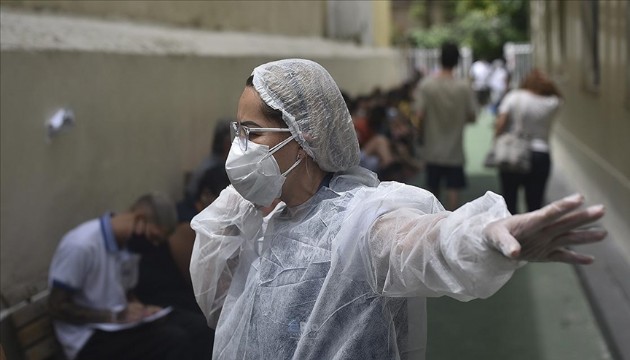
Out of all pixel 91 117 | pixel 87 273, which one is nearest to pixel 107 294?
pixel 87 273

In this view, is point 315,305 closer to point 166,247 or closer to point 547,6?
point 166,247

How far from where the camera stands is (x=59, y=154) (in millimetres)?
5434

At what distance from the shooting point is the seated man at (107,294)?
4488 mm

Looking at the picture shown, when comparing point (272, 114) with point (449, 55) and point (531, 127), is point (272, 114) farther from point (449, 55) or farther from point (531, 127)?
point (449, 55)

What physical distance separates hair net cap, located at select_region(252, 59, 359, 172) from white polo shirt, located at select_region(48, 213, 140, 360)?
227 centimetres

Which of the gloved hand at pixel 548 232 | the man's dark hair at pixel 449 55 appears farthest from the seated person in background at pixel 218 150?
the gloved hand at pixel 548 232

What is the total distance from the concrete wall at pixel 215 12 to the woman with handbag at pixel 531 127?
2775mm

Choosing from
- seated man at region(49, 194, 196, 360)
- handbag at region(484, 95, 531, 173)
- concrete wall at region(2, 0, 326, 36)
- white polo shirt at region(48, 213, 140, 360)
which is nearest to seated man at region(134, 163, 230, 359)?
seated man at region(49, 194, 196, 360)

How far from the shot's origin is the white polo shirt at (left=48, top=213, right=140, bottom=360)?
4.47m

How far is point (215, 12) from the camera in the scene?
8984mm

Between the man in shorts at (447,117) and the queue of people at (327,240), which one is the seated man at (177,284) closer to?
the queue of people at (327,240)

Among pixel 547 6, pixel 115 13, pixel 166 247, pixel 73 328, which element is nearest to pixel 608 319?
pixel 166 247

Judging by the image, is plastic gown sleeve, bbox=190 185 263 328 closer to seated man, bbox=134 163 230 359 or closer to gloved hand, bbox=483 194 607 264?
gloved hand, bbox=483 194 607 264

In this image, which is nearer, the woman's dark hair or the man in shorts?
the woman's dark hair
